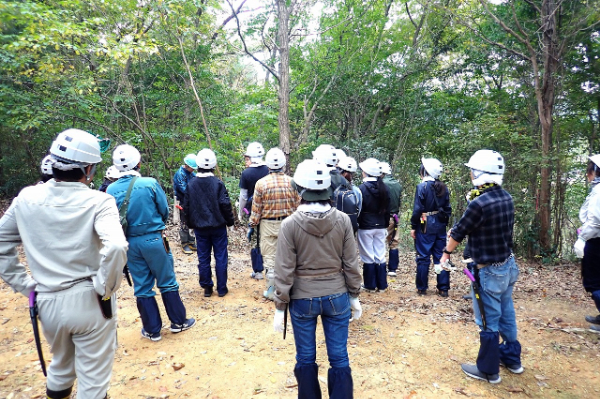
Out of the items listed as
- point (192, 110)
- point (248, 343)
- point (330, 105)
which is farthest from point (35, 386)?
point (330, 105)

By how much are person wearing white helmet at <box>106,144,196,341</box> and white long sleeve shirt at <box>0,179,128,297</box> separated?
5.42 feet

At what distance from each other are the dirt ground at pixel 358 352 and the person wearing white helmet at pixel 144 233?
56 centimetres

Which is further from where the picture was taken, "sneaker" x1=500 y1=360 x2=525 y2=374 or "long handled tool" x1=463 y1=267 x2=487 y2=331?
"sneaker" x1=500 y1=360 x2=525 y2=374

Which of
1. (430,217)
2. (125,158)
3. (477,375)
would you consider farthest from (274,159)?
(477,375)

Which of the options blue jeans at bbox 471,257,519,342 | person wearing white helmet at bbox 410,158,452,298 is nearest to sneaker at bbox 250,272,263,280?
person wearing white helmet at bbox 410,158,452,298

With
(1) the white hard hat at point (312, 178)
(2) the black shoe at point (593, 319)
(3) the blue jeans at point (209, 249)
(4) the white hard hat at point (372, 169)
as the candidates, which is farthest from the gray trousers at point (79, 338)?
(2) the black shoe at point (593, 319)

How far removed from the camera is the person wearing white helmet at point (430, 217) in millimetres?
5969

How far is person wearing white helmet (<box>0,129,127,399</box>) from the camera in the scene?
95.9 inches

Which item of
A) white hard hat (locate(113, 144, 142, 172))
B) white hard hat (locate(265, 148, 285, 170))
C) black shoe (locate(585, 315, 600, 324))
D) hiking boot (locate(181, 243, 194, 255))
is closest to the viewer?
white hard hat (locate(113, 144, 142, 172))

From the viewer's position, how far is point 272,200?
17.3 feet

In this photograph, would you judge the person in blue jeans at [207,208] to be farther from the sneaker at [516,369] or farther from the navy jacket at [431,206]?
the sneaker at [516,369]

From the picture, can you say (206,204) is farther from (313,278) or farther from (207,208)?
(313,278)

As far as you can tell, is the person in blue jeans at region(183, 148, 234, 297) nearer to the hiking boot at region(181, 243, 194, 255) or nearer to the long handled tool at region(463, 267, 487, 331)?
the hiking boot at region(181, 243, 194, 255)

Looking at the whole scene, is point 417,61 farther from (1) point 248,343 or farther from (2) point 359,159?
(1) point 248,343
